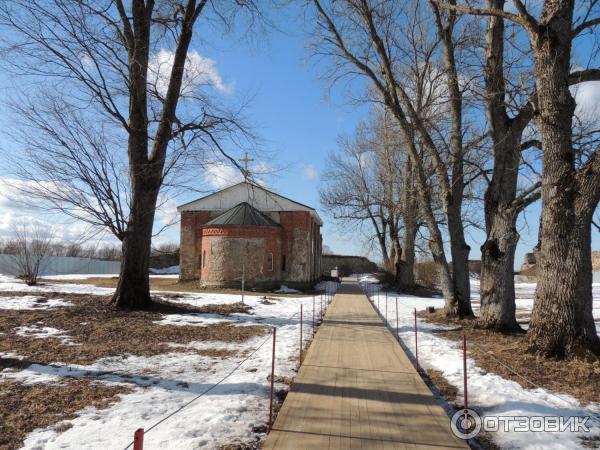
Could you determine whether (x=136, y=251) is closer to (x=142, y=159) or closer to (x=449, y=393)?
(x=142, y=159)

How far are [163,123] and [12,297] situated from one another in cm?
816

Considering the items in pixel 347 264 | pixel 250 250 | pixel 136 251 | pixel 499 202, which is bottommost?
pixel 347 264

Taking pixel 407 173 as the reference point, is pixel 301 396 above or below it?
below

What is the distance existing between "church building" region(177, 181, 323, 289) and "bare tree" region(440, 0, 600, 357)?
58.0 feet

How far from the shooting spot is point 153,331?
1083cm

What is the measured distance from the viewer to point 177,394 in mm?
6160

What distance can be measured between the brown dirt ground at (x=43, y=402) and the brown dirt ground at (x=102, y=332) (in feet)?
4.87

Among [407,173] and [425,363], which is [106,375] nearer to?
[425,363]

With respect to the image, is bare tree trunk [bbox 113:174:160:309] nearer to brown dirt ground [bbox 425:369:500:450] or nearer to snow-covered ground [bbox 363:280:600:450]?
snow-covered ground [bbox 363:280:600:450]

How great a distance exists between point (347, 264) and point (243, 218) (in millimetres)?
38193

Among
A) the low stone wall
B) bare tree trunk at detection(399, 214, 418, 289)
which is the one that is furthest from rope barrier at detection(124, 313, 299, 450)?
the low stone wall

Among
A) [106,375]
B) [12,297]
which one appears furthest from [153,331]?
[12,297]

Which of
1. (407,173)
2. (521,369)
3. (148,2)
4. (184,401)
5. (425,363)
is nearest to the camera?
(184,401)

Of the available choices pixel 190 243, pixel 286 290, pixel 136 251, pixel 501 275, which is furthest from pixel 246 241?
pixel 501 275
